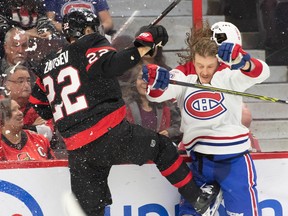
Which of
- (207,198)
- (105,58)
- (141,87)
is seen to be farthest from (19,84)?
(207,198)

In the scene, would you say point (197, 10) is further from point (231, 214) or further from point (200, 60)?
point (231, 214)

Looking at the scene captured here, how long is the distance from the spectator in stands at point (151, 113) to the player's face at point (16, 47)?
65cm

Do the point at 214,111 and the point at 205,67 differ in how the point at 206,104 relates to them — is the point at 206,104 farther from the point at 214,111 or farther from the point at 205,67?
the point at 205,67

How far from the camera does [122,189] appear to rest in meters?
3.57

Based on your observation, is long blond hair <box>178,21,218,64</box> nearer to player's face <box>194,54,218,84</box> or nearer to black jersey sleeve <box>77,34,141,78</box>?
player's face <box>194,54,218,84</box>

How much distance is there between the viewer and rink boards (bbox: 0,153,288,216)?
137 inches

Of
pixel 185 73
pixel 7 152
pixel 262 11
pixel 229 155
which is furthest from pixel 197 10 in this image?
pixel 7 152

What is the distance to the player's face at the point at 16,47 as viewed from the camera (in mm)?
4070

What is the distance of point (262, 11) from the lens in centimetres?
462

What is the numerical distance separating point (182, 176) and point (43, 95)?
738 millimetres

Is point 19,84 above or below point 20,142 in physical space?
above

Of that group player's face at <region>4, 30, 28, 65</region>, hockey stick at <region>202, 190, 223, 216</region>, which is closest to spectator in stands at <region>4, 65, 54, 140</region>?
player's face at <region>4, 30, 28, 65</region>

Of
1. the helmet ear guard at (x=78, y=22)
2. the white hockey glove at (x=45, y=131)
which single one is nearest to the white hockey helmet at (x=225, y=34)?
the helmet ear guard at (x=78, y=22)

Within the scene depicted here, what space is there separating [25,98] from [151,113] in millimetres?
652
